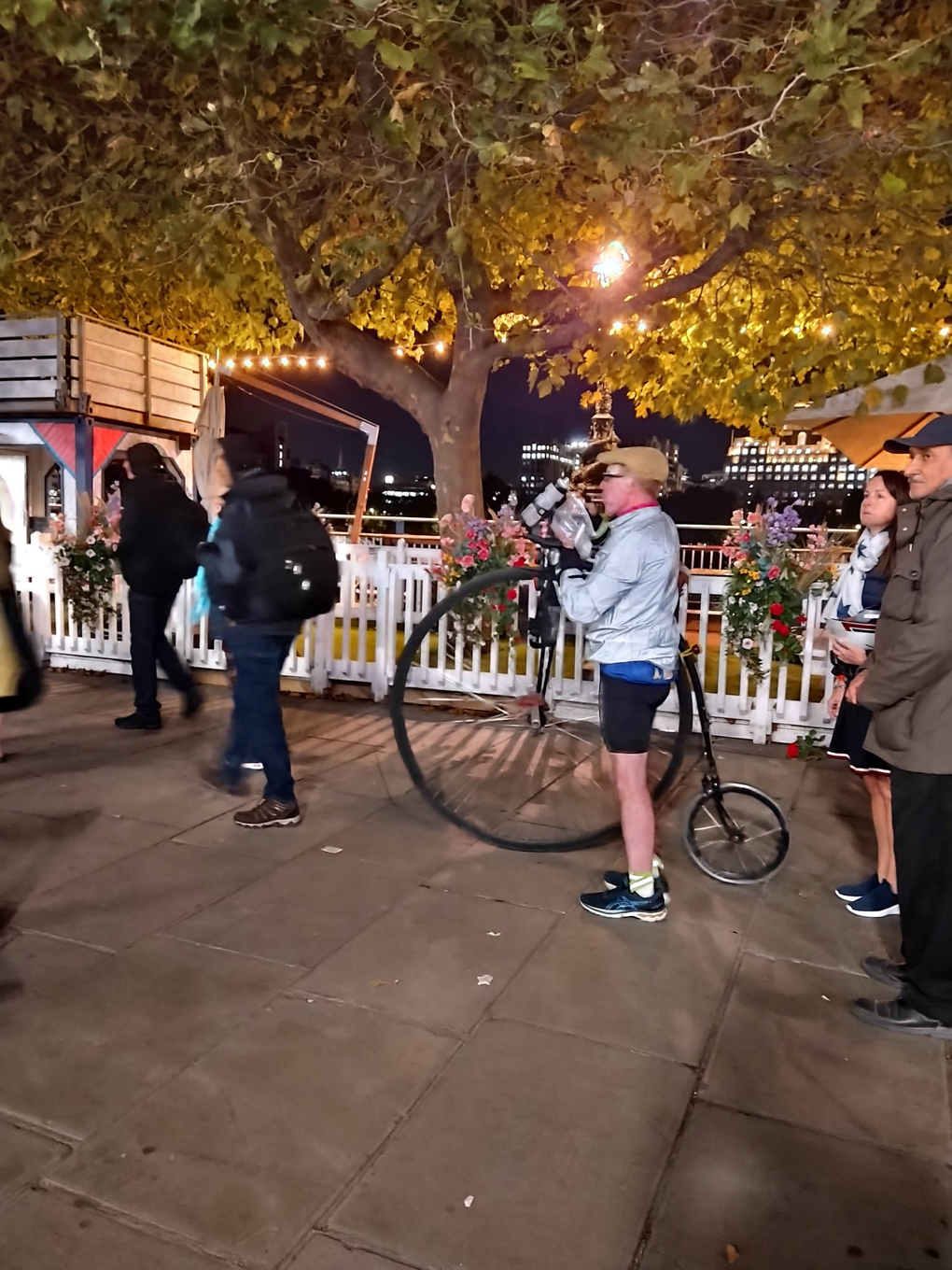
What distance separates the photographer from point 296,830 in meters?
4.59

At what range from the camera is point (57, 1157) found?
222 centimetres

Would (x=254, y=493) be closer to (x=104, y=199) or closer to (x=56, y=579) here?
(x=56, y=579)

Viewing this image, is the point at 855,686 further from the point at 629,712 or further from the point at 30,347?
the point at 30,347

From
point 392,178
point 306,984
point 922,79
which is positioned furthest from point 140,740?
point 922,79

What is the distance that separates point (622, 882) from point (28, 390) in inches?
449

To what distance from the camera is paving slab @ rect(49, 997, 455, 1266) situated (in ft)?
6.75

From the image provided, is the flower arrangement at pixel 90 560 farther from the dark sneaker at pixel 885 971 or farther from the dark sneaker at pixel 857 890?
the dark sneaker at pixel 885 971

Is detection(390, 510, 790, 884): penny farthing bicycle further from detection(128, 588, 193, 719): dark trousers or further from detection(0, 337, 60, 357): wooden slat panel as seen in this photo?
detection(0, 337, 60, 357): wooden slat panel

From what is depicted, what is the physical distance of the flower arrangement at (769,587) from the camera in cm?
627

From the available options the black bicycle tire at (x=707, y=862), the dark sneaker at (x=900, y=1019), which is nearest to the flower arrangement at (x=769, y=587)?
the black bicycle tire at (x=707, y=862)

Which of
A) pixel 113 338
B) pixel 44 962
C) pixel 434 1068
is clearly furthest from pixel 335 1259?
pixel 113 338

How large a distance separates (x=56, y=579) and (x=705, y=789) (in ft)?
22.1

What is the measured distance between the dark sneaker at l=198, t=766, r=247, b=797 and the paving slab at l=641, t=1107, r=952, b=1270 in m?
3.08

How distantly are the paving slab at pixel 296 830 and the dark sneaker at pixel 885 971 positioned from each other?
2.48 meters
